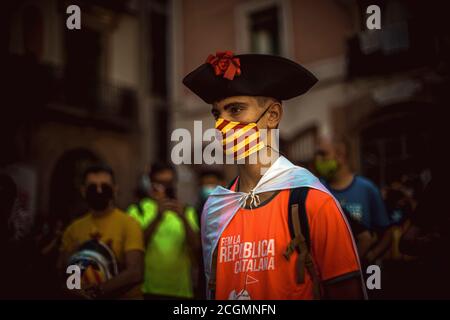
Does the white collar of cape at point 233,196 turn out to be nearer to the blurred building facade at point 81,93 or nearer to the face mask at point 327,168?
the face mask at point 327,168

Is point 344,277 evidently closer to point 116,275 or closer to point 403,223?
point 116,275

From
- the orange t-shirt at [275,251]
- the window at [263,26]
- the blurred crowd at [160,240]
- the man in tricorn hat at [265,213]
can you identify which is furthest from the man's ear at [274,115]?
the window at [263,26]

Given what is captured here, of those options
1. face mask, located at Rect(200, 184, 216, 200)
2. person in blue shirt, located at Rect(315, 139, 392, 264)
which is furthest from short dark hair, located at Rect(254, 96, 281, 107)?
face mask, located at Rect(200, 184, 216, 200)

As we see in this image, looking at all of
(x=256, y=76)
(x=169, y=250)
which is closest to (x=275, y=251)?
(x=256, y=76)

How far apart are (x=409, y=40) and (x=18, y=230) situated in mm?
7954

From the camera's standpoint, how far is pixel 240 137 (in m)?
2.30

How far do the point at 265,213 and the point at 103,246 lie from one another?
5.85 ft

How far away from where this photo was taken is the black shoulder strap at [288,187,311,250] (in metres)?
2.02

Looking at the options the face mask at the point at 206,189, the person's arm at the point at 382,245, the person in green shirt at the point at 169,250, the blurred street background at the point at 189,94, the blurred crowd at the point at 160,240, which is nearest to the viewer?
the blurred crowd at the point at 160,240

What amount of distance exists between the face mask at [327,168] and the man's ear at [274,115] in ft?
7.33

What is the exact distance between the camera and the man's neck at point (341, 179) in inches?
174

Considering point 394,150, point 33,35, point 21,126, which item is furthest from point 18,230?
point 33,35

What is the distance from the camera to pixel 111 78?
15.5 meters

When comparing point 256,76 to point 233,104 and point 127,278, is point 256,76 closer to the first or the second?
point 233,104
